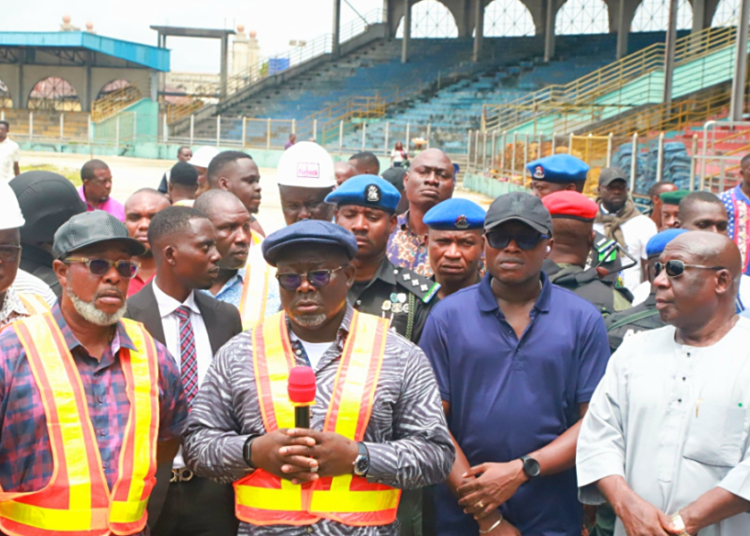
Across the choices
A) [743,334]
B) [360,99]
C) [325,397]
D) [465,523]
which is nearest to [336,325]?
[325,397]

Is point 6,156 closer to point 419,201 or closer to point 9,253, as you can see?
point 419,201

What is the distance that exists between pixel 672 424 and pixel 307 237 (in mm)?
1524

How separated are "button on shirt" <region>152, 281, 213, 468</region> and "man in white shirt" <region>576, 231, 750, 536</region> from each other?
63.2 inches

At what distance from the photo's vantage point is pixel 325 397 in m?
3.11

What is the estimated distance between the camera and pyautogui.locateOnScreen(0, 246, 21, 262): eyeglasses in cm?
345

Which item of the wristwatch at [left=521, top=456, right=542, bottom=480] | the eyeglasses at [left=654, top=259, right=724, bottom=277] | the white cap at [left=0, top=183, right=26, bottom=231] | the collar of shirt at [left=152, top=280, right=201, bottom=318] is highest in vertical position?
the white cap at [left=0, top=183, right=26, bottom=231]

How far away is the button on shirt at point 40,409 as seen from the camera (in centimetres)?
296

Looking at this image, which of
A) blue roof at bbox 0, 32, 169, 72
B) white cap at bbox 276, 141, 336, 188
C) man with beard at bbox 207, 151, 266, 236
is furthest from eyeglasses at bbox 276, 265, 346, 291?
blue roof at bbox 0, 32, 169, 72

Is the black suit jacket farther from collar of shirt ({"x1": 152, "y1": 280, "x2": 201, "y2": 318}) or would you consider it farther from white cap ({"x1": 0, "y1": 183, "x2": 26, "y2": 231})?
white cap ({"x1": 0, "y1": 183, "x2": 26, "y2": 231})

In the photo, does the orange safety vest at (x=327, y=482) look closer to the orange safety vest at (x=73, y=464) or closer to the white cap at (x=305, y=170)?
the orange safety vest at (x=73, y=464)

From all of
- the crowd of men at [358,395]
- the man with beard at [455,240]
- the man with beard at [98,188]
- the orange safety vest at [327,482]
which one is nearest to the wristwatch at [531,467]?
the crowd of men at [358,395]

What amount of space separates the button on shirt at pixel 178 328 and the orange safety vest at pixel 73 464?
619 millimetres

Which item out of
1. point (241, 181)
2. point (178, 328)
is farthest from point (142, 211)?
point (178, 328)

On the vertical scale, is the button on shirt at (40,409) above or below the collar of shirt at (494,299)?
below
